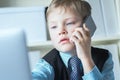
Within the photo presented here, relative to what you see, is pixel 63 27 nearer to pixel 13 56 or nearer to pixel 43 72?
pixel 43 72

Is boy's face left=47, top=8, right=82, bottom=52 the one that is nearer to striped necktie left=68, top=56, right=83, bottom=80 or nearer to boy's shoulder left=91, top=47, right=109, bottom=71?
striped necktie left=68, top=56, right=83, bottom=80

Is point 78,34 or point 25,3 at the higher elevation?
point 25,3

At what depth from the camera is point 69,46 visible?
61cm

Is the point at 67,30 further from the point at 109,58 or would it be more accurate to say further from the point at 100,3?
the point at 100,3

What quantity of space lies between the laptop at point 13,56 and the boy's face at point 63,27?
0.88 feet

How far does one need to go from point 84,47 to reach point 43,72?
0.15 metres

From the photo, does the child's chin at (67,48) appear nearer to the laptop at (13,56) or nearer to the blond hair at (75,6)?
the blond hair at (75,6)

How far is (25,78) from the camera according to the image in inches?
13.6

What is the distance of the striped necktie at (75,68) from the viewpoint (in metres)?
0.67

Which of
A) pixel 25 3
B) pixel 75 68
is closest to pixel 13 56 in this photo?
pixel 75 68

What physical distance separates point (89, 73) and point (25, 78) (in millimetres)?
231

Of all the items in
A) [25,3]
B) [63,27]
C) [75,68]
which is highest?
[25,3]

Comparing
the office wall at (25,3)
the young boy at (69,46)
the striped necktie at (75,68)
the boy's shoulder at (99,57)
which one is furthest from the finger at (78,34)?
the office wall at (25,3)

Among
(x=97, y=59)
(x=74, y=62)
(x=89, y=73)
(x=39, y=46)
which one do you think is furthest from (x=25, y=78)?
(x=39, y=46)
